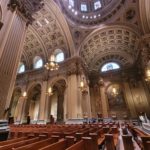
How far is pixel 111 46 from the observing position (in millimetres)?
17484

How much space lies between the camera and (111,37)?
15.7m

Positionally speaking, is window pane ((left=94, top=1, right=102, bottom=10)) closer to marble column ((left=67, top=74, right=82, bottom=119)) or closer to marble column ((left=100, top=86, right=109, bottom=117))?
marble column ((left=67, top=74, right=82, bottom=119))

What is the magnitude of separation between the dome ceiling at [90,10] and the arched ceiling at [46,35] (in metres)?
1.36

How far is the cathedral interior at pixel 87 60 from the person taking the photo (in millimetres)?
12250

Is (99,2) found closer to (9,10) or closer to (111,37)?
(111,37)

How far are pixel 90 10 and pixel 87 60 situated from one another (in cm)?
695

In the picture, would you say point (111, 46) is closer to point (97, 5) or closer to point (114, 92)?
point (97, 5)

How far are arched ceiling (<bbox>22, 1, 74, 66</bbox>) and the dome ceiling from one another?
1362 millimetres

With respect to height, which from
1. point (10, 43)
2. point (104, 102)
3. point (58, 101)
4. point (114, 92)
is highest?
point (114, 92)

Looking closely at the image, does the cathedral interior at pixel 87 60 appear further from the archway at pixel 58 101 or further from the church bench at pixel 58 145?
the church bench at pixel 58 145

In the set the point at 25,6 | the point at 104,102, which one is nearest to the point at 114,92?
the point at 104,102

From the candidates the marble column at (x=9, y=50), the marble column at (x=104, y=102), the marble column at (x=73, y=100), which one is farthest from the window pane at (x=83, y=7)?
the marble column at (x=9, y=50)

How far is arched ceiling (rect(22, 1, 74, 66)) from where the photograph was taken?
40.7 feet

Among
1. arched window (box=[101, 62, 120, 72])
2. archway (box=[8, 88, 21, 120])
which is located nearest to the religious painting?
arched window (box=[101, 62, 120, 72])
